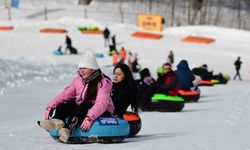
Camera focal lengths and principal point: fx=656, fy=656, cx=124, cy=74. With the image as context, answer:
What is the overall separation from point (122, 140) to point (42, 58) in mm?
28274

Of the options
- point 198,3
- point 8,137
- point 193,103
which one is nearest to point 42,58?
point 193,103

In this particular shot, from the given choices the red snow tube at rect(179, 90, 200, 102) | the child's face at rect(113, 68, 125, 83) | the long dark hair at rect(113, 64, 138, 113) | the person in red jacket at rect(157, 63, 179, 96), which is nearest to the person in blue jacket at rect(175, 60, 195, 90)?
the red snow tube at rect(179, 90, 200, 102)

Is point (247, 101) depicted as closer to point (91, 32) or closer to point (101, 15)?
point (91, 32)

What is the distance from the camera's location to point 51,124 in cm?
754

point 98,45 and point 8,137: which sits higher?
point 8,137

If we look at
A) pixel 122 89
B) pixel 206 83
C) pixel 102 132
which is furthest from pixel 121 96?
pixel 206 83

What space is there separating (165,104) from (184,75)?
115 inches

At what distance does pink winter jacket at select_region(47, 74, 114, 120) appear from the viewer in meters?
7.69

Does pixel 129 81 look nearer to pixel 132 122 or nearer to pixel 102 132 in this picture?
pixel 132 122

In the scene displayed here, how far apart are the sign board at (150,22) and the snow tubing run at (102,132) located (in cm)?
4173

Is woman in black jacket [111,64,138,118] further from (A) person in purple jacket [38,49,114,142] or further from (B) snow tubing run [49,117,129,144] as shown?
(A) person in purple jacket [38,49,114,142]

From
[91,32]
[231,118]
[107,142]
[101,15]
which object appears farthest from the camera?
[101,15]

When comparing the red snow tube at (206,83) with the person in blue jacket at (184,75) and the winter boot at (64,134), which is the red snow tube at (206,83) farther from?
the winter boot at (64,134)

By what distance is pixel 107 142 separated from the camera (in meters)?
7.99
